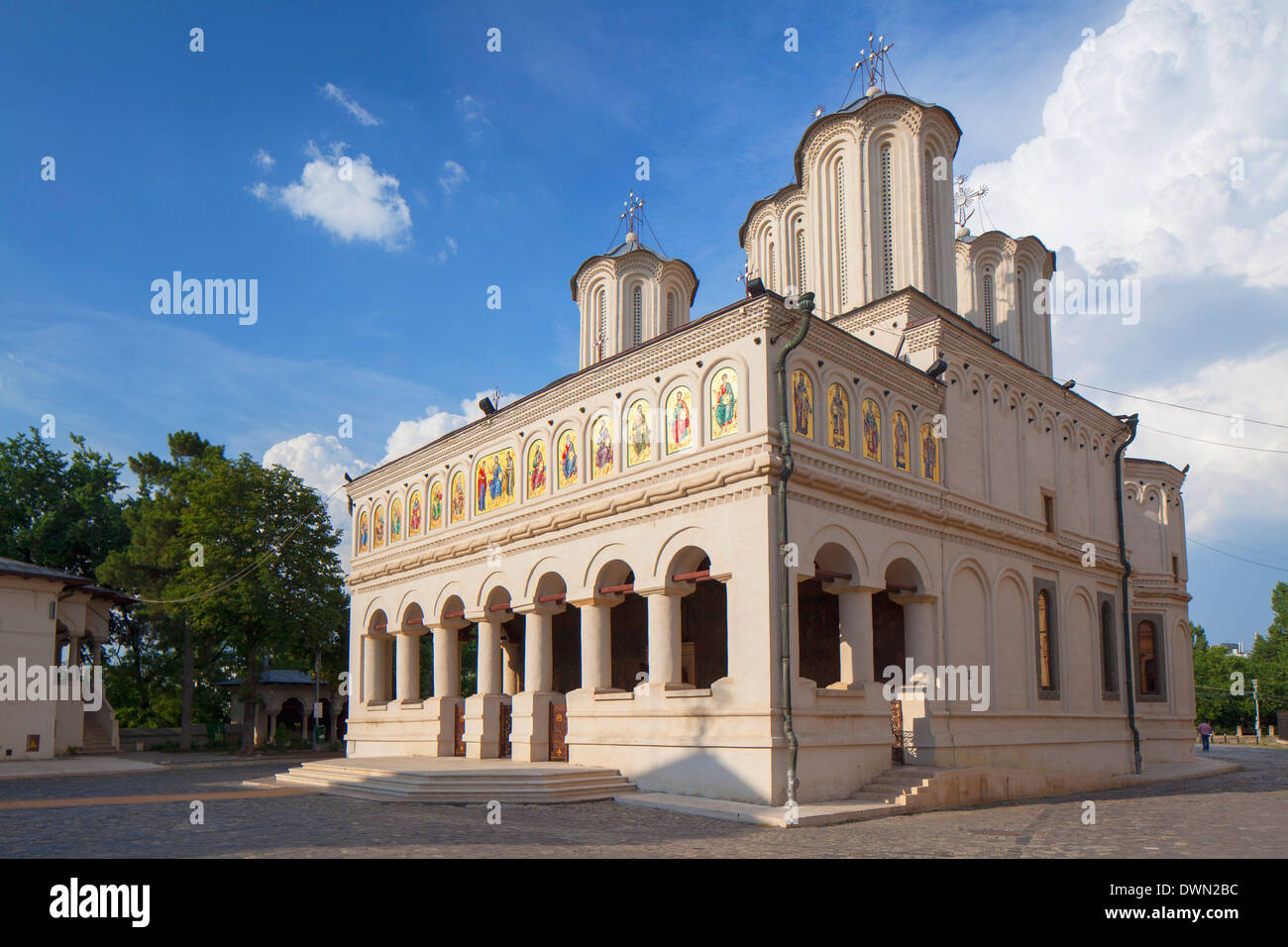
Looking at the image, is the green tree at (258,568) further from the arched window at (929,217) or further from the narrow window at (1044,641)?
the narrow window at (1044,641)

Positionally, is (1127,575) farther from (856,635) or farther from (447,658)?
(447,658)

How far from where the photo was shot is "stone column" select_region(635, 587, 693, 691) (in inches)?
729

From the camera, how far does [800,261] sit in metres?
26.6

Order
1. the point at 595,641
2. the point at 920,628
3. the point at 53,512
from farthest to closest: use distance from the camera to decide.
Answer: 1. the point at 53,512
2. the point at 595,641
3. the point at 920,628

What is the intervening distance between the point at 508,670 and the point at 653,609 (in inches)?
462

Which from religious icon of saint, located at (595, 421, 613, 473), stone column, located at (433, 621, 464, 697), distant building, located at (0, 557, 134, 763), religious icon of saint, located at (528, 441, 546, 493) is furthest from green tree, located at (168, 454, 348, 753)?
religious icon of saint, located at (595, 421, 613, 473)

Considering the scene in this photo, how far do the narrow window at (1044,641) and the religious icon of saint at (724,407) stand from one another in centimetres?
1029

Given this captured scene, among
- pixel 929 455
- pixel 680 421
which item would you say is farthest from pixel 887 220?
pixel 680 421

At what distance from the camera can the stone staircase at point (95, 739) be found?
117 feet

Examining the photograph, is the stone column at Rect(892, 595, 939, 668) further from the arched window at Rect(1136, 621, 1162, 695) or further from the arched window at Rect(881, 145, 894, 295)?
the arched window at Rect(1136, 621, 1162, 695)

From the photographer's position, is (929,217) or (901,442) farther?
(929,217)

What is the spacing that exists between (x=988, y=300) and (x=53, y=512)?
3766 centimetres

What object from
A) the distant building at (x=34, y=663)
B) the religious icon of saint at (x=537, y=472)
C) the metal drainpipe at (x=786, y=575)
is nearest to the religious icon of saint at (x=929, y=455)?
the metal drainpipe at (x=786, y=575)
